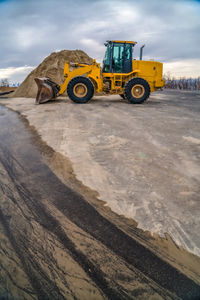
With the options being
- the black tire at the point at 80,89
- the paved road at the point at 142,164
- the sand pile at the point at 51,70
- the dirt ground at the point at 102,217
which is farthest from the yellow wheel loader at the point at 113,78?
the sand pile at the point at 51,70

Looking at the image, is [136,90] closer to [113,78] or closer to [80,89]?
[113,78]

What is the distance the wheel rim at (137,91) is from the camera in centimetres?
931

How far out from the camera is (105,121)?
5.70 meters

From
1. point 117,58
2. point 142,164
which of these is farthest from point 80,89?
point 142,164

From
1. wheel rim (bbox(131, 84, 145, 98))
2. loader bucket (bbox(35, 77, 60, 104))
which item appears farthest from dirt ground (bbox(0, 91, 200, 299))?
loader bucket (bbox(35, 77, 60, 104))

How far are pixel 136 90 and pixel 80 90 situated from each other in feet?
7.98

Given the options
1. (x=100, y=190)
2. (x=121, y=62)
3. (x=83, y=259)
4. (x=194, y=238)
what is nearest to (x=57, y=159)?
(x=100, y=190)

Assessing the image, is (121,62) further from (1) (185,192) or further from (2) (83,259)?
(2) (83,259)

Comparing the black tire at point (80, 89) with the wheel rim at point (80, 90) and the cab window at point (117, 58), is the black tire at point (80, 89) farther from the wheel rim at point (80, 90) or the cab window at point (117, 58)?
the cab window at point (117, 58)

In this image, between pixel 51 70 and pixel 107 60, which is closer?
pixel 107 60

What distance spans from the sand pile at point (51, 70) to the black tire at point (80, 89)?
683 centimetres

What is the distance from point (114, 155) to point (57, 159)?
958 millimetres

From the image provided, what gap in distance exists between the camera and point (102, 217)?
7.26 feet

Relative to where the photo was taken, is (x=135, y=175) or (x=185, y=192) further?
(x=135, y=175)
